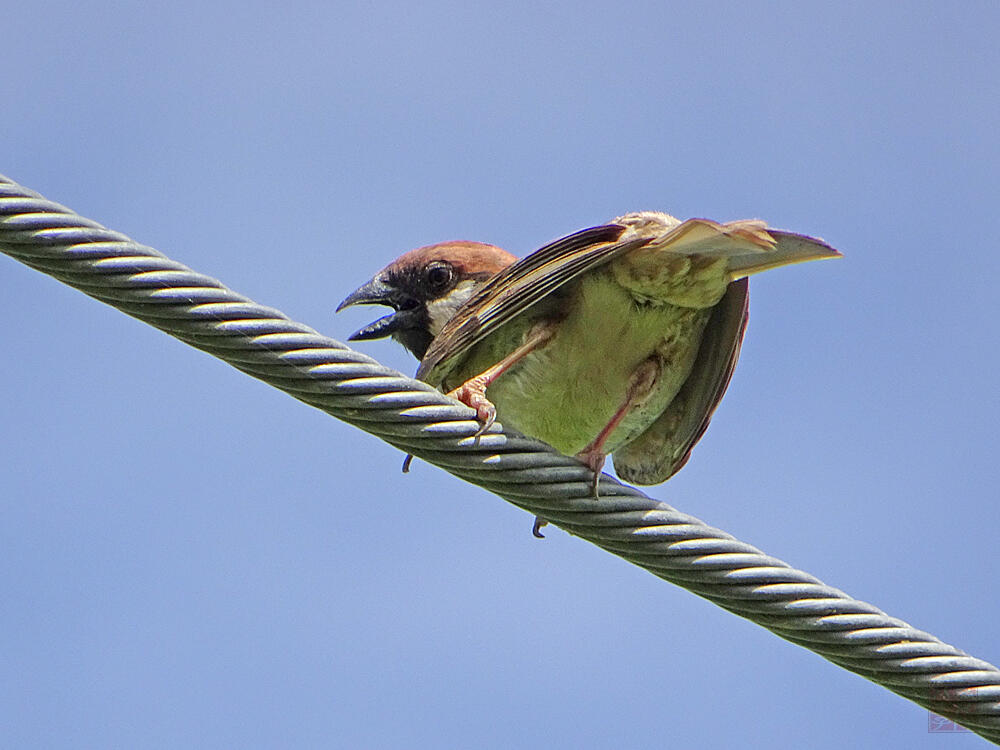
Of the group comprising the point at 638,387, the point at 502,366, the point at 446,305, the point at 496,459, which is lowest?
the point at 496,459

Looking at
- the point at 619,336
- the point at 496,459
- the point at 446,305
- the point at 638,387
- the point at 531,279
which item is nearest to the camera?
the point at 496,459

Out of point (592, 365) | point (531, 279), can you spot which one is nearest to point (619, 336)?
point (592, 365)

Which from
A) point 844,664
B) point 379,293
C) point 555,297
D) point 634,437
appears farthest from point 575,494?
point 379,293

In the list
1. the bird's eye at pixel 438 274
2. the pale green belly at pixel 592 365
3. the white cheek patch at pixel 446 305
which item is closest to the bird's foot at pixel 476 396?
the pale green belly at pixel 592 365

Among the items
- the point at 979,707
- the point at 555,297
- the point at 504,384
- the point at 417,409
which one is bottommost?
the point at 979,707

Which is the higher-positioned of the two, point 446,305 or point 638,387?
point 446,305

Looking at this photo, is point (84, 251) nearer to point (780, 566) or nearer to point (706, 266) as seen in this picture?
point (780, 566)

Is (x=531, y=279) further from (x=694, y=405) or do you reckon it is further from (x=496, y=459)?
(x=496, y=459)
